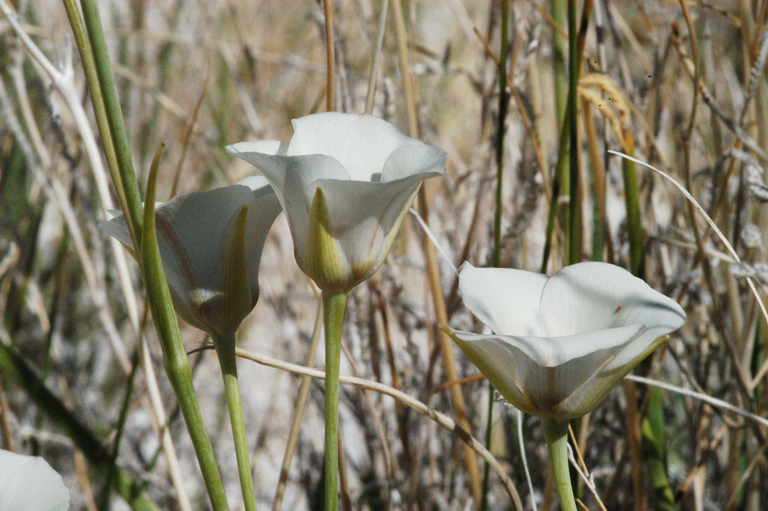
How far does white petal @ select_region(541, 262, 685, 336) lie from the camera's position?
304 millimetres

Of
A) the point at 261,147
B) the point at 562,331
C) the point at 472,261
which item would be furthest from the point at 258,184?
the point at 472,261

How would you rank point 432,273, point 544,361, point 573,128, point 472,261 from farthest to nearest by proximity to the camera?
point 472,261 → point 432,273 → point 573,128 → point 544,361

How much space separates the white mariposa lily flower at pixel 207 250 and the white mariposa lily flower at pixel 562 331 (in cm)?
8

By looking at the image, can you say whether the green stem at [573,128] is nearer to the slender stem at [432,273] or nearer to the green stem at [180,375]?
the slender stem at [432,273]

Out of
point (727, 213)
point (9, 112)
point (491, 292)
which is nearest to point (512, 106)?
point (727, 213)

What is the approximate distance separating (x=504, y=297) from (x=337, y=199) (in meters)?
0.08

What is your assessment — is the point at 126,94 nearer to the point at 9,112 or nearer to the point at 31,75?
the point at 31,75

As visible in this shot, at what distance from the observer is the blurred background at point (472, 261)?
56cm

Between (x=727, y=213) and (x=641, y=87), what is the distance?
0.51 feet

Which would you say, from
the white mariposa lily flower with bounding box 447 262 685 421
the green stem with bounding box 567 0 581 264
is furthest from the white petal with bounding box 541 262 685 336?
the green stem with bounding box 567 0 581 264

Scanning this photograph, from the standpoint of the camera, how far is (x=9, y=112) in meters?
0.70

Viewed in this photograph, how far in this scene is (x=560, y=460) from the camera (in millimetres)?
301

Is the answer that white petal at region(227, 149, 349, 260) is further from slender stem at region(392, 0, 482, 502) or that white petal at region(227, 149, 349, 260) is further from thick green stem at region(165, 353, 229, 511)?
slender stem at region(392, 0, 482, 502)

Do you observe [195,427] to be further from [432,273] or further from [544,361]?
[432,273]
